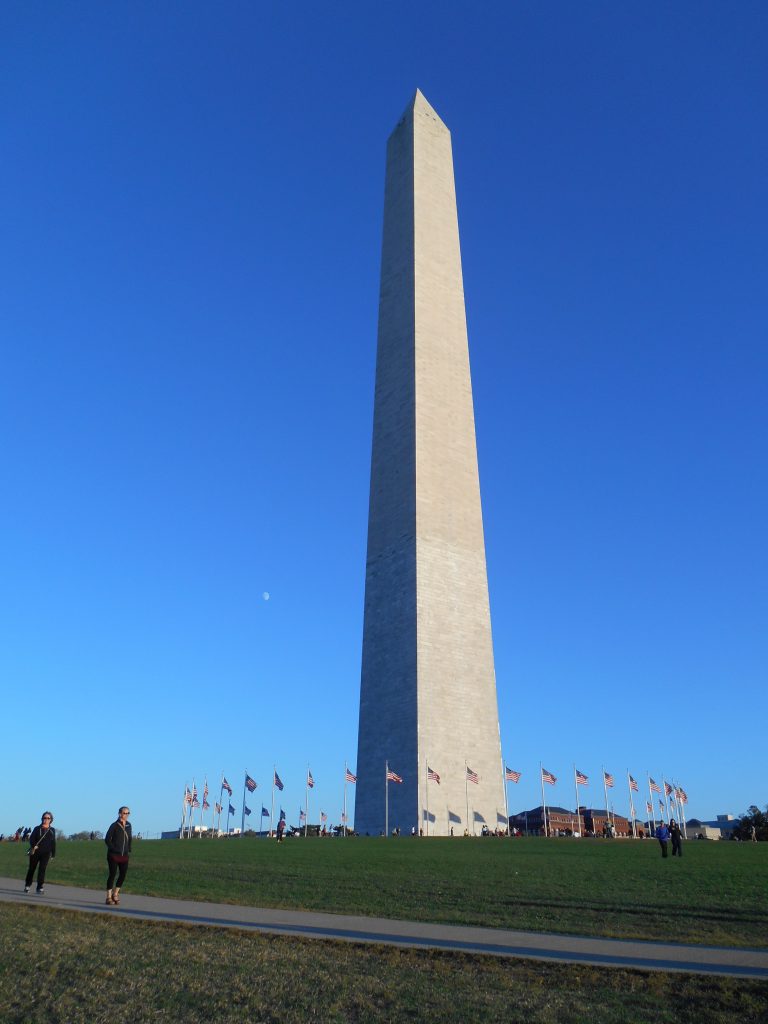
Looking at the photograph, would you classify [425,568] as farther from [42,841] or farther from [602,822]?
[602,822]

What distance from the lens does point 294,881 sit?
16.1m

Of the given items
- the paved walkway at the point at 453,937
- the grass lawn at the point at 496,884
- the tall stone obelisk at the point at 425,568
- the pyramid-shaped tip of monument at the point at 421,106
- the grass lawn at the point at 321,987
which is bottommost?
the grass lawn at the point at 321,987

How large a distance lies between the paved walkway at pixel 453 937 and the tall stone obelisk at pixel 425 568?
28.1 meters

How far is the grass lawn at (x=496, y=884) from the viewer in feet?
35.6

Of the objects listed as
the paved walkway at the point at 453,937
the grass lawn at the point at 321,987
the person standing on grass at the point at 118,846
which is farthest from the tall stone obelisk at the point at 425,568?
the grass lawn at the point at 321,987

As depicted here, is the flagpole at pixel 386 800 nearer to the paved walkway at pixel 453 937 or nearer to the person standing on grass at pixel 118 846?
the person standing on grass at pixel 118 846

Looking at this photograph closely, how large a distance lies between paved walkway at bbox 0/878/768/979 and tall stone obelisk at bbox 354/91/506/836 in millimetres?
28103

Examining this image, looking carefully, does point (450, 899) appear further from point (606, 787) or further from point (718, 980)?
point (606, 787)

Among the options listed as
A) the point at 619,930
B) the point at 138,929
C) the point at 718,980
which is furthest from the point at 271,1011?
the point at 619,930

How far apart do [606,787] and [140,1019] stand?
1490 inches

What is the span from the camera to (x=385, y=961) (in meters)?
7.71

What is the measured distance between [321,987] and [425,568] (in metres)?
36.2

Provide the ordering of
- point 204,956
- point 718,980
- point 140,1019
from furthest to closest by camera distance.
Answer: point 204,956
point 718,980
point 140,1019

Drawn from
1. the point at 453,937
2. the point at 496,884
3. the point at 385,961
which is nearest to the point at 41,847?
the point at 496,884
